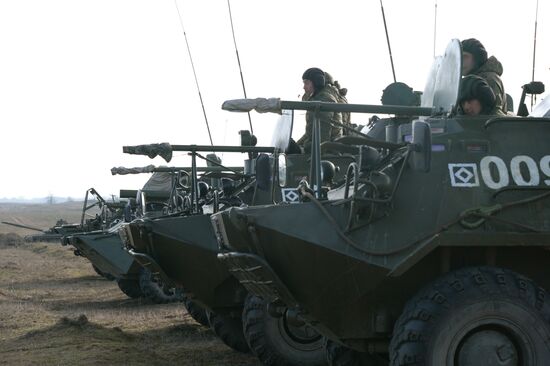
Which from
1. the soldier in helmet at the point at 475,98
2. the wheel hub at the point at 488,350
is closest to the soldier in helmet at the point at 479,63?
the soldier in helmet at the point at 475,98

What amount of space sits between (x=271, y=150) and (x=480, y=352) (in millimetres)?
4618

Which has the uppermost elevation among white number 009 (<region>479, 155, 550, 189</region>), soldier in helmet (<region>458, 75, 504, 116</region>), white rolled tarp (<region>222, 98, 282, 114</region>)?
soldier in helmet (<region>458, 75, 504, 116</region>)

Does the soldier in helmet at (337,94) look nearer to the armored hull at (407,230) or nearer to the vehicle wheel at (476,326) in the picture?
the armored hull at (407,230)

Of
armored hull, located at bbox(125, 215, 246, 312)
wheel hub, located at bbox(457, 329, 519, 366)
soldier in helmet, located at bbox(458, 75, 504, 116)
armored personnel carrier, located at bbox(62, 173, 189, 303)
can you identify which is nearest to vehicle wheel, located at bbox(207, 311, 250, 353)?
armored hull, located at bbox(125, 215, 246, 312)

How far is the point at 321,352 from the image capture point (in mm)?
8406

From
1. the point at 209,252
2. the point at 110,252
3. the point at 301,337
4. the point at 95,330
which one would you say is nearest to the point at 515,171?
the point at 301,337

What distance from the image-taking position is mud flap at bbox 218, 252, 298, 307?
6.11m

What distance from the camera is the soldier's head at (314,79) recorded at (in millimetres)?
9688

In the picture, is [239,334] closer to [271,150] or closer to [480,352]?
[271,150]

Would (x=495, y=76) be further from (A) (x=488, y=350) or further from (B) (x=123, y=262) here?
Result: (B) (x=123, y=262)

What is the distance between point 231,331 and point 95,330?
2039 mm

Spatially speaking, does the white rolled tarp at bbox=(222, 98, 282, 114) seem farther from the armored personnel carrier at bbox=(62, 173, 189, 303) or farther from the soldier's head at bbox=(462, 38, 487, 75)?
the armored personnel carrier at bbox=(62, 173, 189, 303)

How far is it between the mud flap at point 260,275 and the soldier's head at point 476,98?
1.66 metres

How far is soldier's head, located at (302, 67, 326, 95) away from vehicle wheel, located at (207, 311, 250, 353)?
Result: 2.18m
